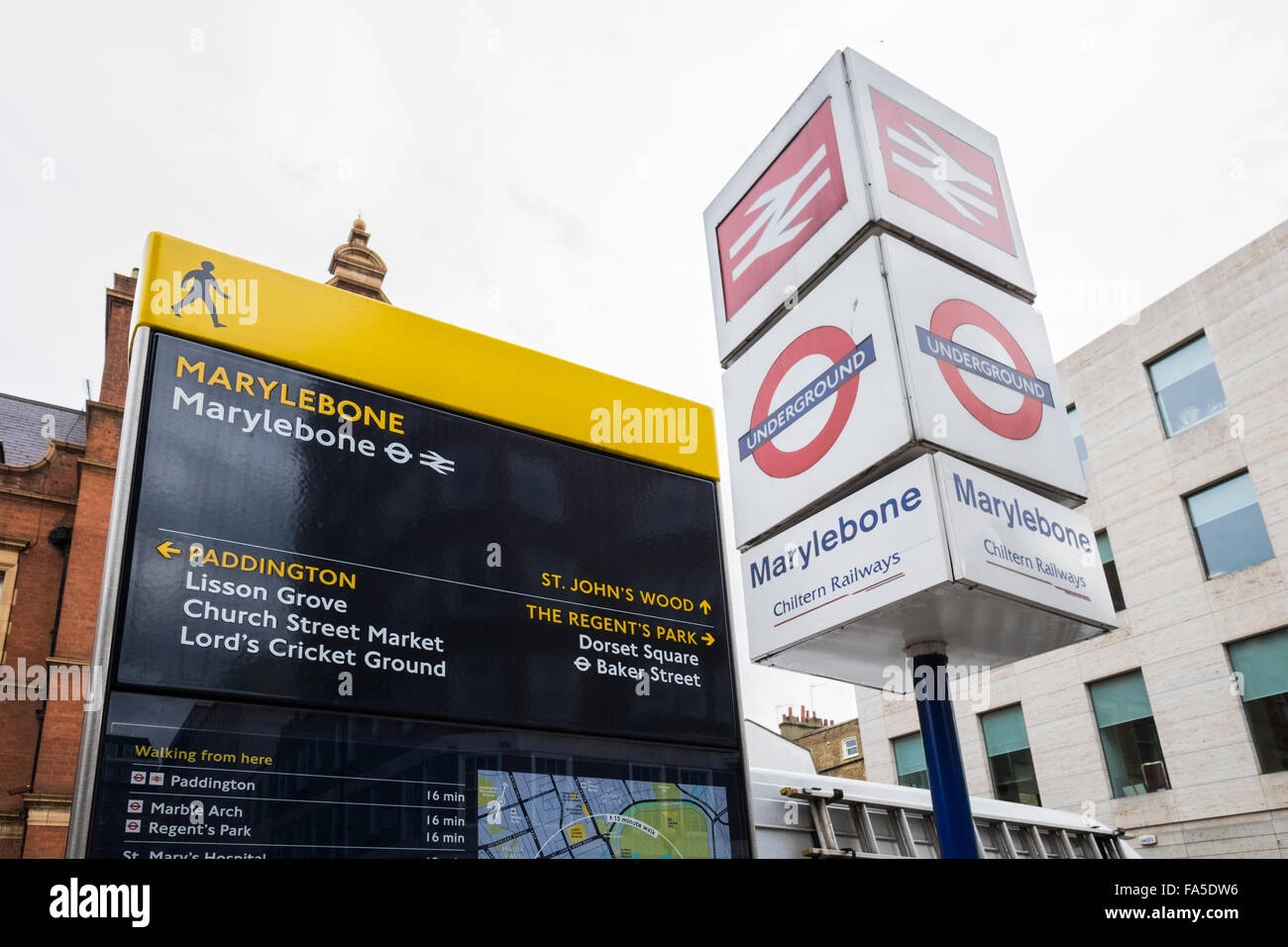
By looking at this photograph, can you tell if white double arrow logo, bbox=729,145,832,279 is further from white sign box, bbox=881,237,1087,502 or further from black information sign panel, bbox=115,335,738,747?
black information sign panel, bbox=115,335,738,747

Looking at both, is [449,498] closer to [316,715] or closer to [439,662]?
[439,662]

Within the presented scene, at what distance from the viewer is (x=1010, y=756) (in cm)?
2608

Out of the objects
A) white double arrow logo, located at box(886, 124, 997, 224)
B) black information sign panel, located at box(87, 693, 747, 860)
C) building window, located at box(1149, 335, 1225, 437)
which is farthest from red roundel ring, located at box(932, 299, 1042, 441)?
building window, located at box(1149, 335, 1225, 437)

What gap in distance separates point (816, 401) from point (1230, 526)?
1914 centimetres

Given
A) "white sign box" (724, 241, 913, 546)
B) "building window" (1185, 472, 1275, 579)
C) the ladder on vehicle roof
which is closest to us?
"white sign box" (724, 241, 913, 546)

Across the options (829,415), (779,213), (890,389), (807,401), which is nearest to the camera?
(890,389)

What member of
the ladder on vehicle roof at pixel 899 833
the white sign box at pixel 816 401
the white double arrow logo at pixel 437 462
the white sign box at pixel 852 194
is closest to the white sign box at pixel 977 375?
the white sign box at pixel 816 401

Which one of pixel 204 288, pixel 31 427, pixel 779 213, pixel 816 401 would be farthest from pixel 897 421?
pixel 31 427

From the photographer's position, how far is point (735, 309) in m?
8.46

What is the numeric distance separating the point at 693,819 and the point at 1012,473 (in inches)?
123

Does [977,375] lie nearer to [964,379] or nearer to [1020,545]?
[964,379]

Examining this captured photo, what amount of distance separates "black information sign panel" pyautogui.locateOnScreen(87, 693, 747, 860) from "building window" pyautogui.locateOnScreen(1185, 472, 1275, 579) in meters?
20.0

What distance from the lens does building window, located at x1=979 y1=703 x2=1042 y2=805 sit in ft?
83.4

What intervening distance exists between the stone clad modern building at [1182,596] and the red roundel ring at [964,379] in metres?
17.1
